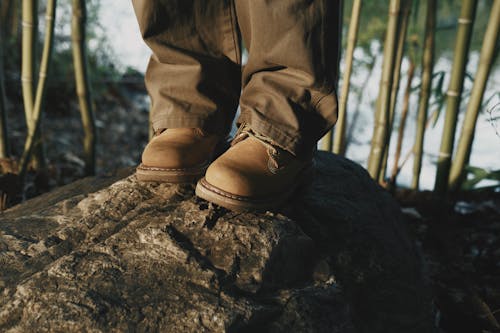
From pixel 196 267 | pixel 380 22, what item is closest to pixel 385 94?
pixel 196 267

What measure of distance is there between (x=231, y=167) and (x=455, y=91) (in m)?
1.15

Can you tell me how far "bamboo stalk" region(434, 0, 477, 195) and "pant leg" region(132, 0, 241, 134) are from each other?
37.5 inches

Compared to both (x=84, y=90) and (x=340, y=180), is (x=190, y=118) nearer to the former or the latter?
(x=340, y=180)

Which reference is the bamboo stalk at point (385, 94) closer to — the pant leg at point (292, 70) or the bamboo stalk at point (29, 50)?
the pant leg at point (292, 70)

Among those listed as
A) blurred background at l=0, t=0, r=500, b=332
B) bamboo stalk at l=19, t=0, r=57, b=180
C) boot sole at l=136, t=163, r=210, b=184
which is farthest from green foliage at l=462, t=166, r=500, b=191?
bamboo stalk at l=19, t=0, r=57, b=180

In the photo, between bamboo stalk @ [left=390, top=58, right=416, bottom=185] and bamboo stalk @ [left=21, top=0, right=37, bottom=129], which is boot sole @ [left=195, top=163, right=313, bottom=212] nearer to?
bamboo stalk @ [left=21, top=0, right=37, bottom=129]

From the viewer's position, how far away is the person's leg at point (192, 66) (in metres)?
1.14

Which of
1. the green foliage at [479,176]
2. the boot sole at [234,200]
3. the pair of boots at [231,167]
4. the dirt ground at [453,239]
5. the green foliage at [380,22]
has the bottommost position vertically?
the dirt ground at [453,239]

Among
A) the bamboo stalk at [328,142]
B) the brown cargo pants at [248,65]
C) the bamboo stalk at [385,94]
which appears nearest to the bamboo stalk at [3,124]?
the brown cargo pants at [248,65]

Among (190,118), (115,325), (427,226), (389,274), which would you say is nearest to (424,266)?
(389,274)

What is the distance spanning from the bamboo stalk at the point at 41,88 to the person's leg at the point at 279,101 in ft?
3.04

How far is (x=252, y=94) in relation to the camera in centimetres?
107

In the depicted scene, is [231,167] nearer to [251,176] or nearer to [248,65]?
[251,176]

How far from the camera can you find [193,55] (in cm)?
117
